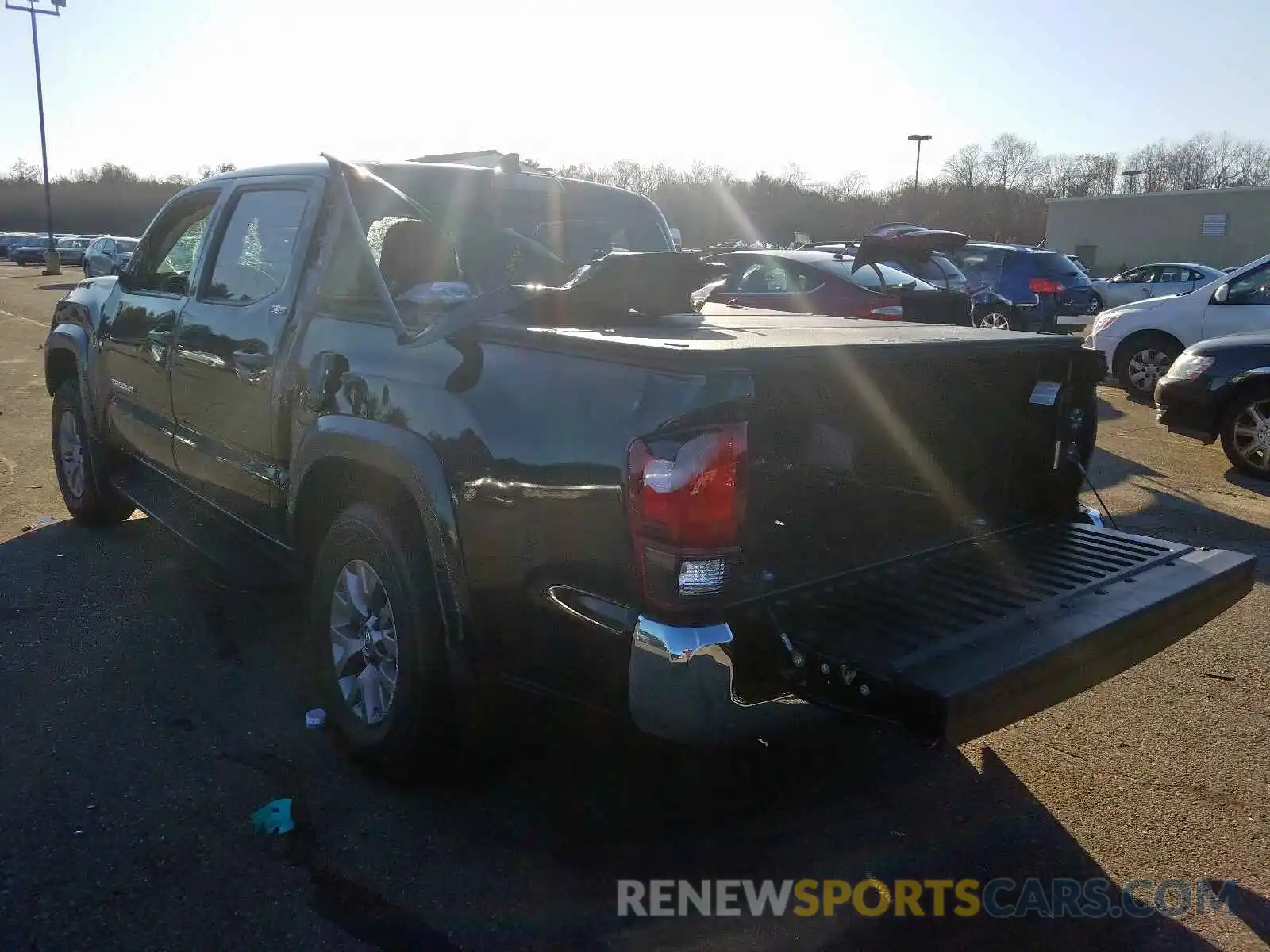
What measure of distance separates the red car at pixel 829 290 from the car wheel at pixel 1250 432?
2.69m

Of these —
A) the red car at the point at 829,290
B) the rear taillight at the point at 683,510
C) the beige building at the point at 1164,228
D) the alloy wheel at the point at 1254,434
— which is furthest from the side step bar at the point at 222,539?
the beige building at the point at 1164,228

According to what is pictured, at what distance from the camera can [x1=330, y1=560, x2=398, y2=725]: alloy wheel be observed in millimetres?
3350

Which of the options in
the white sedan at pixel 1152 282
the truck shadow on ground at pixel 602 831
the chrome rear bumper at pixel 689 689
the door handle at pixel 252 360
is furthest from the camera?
the white sedan at pixel 1152 282

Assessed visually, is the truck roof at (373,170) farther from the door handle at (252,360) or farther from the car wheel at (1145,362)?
the car wheel at (1145,362)

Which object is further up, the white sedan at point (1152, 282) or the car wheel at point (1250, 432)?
the white sedan at point (1152, 282)

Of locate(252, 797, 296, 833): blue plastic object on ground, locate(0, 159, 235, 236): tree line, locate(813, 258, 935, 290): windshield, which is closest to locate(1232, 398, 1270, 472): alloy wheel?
locate(813, 258, 935, 290): windshield

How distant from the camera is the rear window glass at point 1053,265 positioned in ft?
57.1

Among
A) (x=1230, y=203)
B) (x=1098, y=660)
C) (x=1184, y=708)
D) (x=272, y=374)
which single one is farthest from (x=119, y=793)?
(x=1230, y=203)

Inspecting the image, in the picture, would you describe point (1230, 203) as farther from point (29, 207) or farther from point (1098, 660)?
point (29, 207)

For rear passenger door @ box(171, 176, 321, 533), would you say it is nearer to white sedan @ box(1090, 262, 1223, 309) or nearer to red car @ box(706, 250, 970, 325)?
red car @ box(706, 250, 970, 325)

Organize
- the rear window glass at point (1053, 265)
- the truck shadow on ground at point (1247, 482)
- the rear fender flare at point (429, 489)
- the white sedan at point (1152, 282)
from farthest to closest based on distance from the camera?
the white sedan at point (1152, 282), the rear window glass at point (1053, 265), the truck shadow on ground at point (1247, 482), the rear fender flare at point (429, 489)

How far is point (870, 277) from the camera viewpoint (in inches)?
391

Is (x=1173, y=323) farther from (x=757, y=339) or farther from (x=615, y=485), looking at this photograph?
(x=615, y=485)

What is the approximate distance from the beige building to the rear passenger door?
43436 mm
